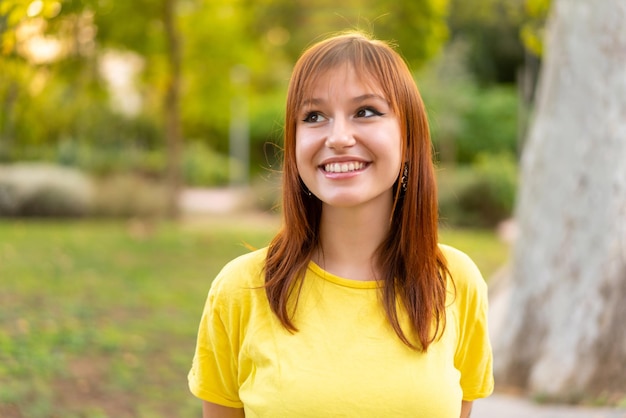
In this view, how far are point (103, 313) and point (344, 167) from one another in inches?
237

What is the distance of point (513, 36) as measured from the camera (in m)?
20.3

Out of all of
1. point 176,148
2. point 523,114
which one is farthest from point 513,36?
point 176,148

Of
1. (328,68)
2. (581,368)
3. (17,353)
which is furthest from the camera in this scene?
A: (17,353)

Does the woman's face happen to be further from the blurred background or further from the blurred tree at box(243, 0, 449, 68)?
the blurred tree at box(243, 0, 449, 68)

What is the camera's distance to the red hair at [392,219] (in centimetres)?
169

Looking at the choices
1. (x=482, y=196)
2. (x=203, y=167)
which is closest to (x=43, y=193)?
(x=482, y=196)

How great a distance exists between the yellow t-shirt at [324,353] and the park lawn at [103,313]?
29 centimetres

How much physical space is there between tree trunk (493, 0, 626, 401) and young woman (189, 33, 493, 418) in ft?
10.4

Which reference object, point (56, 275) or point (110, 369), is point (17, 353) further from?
point (56, 275)

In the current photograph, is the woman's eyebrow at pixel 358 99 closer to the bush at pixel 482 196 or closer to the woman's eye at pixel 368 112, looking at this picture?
the woman's eye at pixel 368 112

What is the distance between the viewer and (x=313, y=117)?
1.72 m

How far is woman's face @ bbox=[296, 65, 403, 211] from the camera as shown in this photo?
1678mm

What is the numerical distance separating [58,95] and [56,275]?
22.3 feet

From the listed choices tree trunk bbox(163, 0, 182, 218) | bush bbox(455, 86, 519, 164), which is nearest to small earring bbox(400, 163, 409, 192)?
tree trunk bbox(163, 0, 182, 218)
